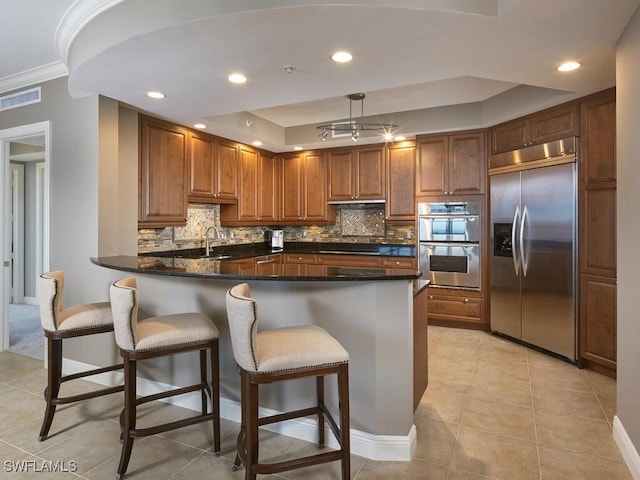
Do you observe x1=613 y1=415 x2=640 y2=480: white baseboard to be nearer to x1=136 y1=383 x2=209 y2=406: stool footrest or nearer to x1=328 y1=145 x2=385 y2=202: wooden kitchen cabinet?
x1=136 y1=383 x2=209 y2=406: stool footrest

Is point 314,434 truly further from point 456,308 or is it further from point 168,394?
point 456,308

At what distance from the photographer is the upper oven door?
4520mm

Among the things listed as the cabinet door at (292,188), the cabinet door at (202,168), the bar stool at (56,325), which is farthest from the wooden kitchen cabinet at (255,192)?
the bar stool at (56,325)

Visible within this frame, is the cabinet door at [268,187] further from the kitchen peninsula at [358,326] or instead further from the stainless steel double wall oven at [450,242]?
the kitchen peninsula at [358,326]

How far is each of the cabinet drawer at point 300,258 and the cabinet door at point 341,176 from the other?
0.87m

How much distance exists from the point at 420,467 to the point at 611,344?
7.17 ft

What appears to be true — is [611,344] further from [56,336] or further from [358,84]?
[56,336]

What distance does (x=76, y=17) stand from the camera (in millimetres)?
2438

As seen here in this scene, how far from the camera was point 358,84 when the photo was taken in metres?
2.76

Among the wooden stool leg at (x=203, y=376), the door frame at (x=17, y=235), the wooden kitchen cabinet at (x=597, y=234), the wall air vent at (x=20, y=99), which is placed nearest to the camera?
the wooden stool leg at (x=203, y=376)

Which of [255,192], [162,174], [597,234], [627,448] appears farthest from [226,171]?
[627,448]

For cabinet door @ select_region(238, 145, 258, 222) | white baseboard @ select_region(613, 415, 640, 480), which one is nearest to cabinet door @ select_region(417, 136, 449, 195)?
cabinet door @ select_region(238, 145, 258, 222)

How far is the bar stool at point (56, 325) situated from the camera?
227 cm

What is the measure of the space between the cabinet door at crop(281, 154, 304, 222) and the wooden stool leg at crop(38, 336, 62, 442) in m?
3.66
